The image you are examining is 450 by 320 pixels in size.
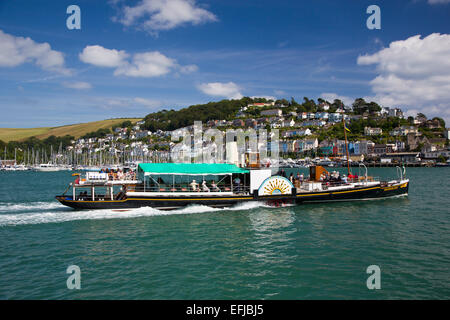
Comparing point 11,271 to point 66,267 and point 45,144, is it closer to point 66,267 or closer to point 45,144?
point 66,267

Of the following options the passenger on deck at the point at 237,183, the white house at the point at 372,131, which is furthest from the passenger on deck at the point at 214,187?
the white house at the point at 372,131

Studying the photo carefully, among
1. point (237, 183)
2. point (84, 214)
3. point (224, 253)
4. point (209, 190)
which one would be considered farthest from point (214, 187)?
point (224, 253)

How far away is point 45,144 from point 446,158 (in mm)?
210027

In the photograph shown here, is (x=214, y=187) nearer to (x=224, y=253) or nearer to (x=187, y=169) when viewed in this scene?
(x=187, y=169)

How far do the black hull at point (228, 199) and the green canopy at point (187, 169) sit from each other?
6.70ft

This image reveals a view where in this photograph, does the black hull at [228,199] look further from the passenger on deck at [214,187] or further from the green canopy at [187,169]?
the green canopy at [187,169]

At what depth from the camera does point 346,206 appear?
25.9m

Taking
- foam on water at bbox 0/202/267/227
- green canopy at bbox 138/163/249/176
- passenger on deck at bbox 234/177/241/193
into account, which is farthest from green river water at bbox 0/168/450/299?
green canopy at bbox 138/163/249/176

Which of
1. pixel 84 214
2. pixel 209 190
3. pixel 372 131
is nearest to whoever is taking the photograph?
pixel 84 214

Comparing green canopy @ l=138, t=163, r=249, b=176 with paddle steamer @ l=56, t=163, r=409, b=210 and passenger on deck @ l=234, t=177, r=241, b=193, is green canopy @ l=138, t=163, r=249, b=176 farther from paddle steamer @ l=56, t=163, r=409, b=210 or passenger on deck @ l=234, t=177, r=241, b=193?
passenger on deck @ l=234, t=177, r=241, b=193

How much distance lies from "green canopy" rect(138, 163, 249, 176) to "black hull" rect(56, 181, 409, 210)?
204cm

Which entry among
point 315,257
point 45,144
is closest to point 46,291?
point 315,257

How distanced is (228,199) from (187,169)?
13.8 feet

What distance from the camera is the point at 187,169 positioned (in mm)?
24344
